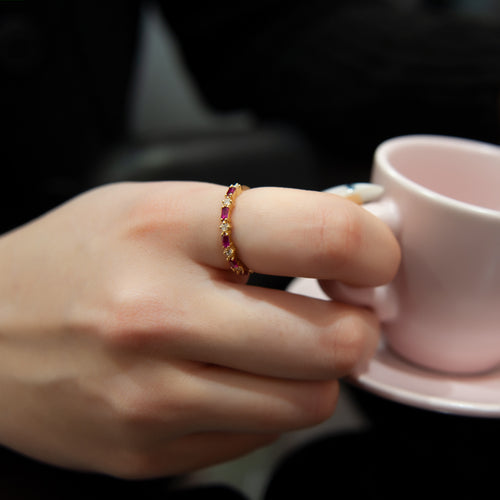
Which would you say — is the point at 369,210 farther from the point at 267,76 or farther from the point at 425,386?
the point at 267,76

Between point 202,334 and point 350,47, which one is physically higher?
point 350,47

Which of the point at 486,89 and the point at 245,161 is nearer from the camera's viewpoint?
the point at 486,89

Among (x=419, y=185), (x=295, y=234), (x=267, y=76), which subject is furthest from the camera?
(x=267, y=76)

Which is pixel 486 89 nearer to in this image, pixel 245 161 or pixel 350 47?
pixel 350 47

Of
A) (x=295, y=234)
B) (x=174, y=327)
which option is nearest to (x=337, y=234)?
(x=295, y=234)

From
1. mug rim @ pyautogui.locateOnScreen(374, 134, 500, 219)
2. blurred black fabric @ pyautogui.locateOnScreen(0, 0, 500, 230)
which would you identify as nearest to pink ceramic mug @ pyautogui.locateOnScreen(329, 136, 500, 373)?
mug rim @ pyautogui.locateOnScreen(374, 134, 500, 219)

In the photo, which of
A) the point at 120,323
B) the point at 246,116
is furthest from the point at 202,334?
the point at 246,116

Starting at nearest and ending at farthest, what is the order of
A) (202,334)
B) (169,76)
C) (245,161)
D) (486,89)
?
(202,334)
(486,89)
(245,161)
(169,76)
